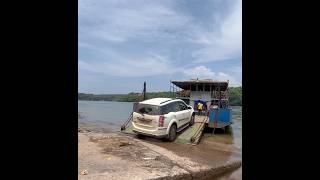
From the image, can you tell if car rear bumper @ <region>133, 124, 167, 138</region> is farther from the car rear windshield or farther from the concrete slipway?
the car rear windshield

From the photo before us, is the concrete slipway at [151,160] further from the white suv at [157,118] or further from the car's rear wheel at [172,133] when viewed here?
the white suv at [157,118]

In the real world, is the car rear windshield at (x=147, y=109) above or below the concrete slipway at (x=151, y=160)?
above

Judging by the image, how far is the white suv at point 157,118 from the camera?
1305 centimetres

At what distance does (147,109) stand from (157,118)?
0.62 m

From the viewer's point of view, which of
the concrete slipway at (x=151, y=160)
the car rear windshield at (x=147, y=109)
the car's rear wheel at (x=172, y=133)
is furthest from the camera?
the car's rear wheel at (x=172, y=133)

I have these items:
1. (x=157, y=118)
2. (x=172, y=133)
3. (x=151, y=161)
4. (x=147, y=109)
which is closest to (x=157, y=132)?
(x=157, y=118)

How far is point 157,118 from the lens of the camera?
1299cm

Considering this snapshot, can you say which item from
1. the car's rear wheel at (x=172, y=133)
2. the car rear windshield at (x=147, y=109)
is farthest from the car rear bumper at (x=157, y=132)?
the car rear windshield at (x=147, y=109)

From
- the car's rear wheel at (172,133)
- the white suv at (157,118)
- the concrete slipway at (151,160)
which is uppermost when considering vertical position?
the white suv at (157,118)

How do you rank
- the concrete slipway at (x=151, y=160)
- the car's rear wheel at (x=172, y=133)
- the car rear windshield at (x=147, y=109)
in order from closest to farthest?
the concrete slipway at (x=151, y=160) < the car rear windshield at (x=147, y=109) < the car's rear wheel at (x=172, y=133)

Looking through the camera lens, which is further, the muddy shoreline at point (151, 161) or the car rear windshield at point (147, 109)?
the car rear windshield at point (147, 109)

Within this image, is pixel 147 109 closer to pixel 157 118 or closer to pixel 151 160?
pixel 157 118
